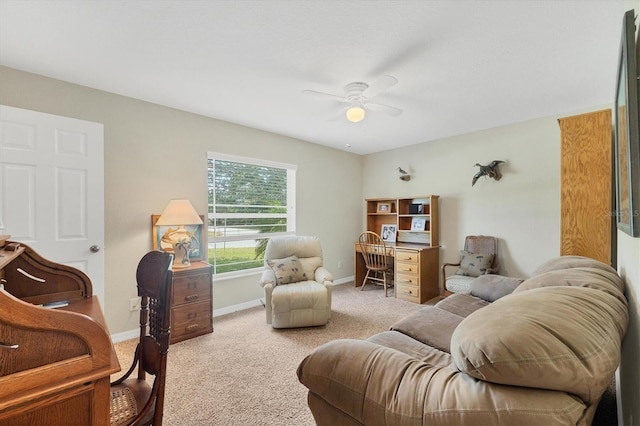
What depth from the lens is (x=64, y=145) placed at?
94.1 inches

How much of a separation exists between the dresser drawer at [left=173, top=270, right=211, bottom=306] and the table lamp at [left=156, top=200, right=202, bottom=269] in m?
0.16

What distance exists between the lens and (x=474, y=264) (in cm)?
366

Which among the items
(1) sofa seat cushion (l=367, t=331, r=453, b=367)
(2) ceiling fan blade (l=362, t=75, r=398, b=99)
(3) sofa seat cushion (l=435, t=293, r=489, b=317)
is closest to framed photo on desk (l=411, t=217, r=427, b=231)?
(3) sofa seat cushion (l=435, t=293, r=489, b=317)

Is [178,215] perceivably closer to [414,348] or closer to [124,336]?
[124,336]

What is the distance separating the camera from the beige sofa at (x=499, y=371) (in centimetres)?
71

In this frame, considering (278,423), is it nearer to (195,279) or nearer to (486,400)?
(486,400)

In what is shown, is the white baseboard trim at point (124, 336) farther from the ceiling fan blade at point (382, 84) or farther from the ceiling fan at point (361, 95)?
the ceiling fan blade at point (382, 84)

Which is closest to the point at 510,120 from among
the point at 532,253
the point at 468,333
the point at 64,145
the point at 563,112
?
the point at 563,112

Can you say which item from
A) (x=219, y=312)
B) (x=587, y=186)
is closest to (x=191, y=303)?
(x=219, y=312)

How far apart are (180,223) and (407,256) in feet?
9.95

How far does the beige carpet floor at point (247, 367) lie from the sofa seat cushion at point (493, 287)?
109 centimetres

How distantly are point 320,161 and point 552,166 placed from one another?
10.2 feet

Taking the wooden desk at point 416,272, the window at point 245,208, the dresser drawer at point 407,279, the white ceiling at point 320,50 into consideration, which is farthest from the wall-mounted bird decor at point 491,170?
the window at point 245,208

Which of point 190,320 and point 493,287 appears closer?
point 493,287
